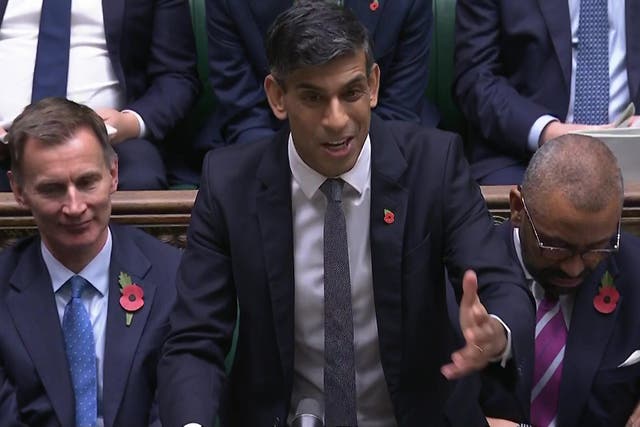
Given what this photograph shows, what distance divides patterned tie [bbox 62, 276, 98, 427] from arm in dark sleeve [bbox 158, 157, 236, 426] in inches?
8.6

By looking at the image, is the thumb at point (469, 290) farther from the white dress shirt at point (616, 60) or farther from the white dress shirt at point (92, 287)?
the white dress shirt at point (616, 60)

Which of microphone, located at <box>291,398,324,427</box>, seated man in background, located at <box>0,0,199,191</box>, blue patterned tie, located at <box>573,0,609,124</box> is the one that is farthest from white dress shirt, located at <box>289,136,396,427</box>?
blue patterned tie, located at <box>573,0,609,124</box>

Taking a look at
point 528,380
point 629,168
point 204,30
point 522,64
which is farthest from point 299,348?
point 204,30

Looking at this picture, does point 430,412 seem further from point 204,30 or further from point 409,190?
point 204,30

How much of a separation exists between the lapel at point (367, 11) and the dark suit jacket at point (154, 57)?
0.31 meters

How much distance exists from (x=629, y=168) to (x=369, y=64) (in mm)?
684

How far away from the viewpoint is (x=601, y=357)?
5.30ft

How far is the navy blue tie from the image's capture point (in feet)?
7.14

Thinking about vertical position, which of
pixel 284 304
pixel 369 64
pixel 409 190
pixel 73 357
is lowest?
pixel 73 357

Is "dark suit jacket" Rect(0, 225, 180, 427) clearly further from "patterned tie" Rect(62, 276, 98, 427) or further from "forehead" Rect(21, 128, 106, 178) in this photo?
"forehead" Rect(21, 128, 106, 178)

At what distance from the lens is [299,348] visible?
154 centimetres

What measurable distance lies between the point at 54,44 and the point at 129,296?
2.23ft

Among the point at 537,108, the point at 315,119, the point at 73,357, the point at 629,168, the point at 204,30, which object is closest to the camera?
the point at 315,119

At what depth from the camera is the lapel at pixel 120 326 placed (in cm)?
163
